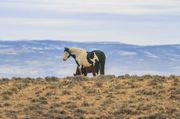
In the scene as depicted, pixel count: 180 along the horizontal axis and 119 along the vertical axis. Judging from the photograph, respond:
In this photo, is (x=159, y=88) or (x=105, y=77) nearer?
(x=159, y=88)

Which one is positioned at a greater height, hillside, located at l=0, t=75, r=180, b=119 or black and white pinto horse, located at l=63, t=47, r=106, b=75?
black and white pinto horse, located at l=63, t=47, r=106, b=75

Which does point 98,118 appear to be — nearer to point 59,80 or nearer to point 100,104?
point 100,104

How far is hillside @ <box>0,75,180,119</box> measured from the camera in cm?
3400

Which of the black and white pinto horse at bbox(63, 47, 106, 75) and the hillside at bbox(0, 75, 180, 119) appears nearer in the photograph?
the hillside at bbox(0, 75, 180, 119)

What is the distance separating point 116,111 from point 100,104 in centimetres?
142

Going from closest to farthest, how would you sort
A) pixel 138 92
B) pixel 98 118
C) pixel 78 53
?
pixel 98 118 → pixel 138 92 → pixel 78 53

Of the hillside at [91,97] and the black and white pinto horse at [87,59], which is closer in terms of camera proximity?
the hillside at [91,97]

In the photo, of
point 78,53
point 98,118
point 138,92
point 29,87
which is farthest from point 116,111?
point 78,53

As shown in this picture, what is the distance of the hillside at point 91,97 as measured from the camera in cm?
3400

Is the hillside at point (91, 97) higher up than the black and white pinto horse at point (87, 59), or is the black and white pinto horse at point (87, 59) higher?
the black and white pinto horse at point (87, 59)

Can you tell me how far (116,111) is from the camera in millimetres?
34094

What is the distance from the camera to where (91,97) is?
120 ft

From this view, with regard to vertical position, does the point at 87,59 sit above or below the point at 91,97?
above

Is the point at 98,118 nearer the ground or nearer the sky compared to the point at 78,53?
nearer the ground
